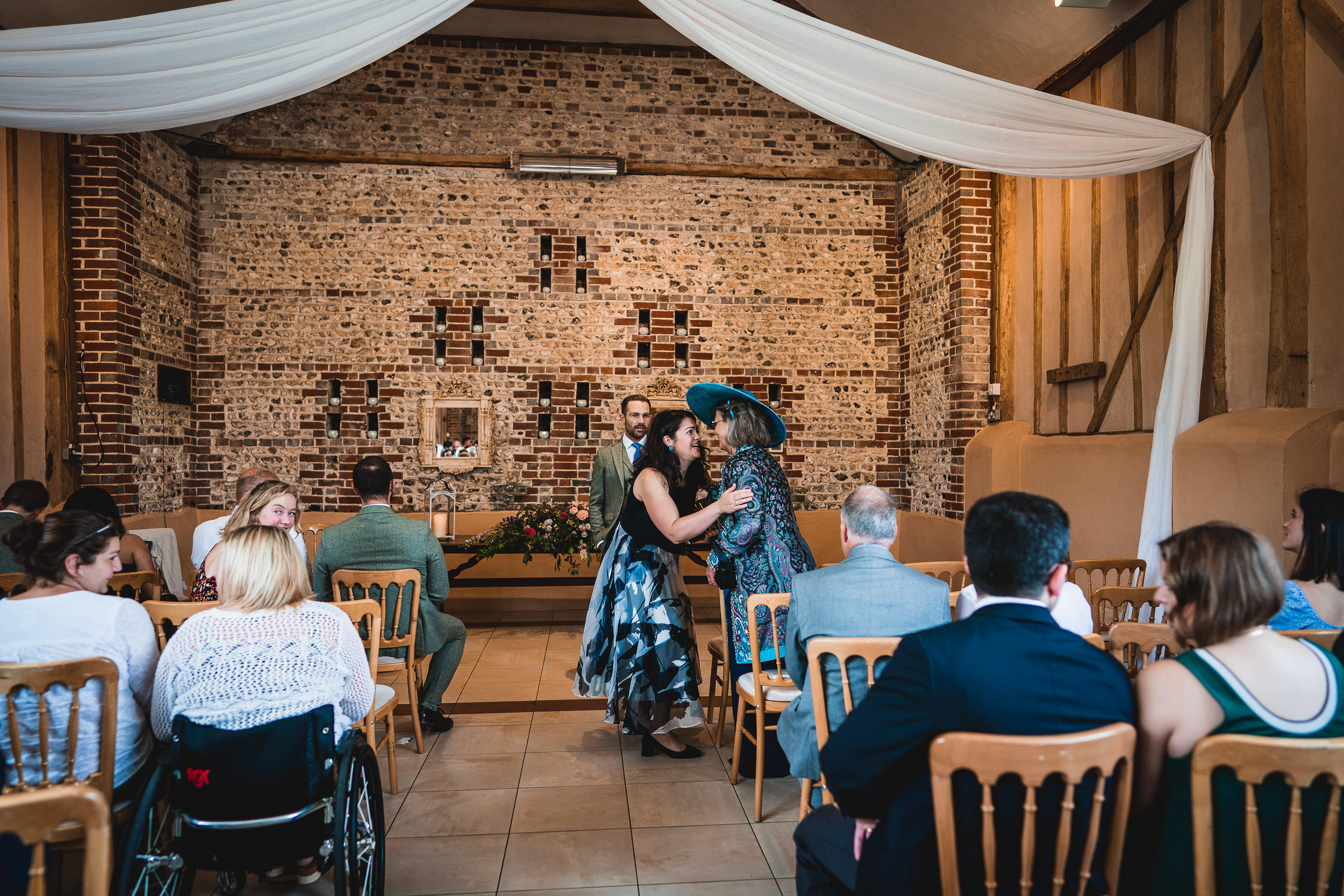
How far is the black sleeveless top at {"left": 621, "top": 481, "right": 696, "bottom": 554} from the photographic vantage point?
340cm

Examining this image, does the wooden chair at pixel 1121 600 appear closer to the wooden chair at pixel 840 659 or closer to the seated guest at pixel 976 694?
the wooden chair at pixel 840 659

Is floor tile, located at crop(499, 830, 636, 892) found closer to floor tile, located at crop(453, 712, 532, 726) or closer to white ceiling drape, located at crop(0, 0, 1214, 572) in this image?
floor tile, located at crop(453, 712, 532, 726)

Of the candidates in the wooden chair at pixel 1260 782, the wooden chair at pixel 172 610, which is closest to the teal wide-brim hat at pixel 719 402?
the wooden chair at pixel 172 610

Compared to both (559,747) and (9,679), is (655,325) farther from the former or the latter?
(9,679)

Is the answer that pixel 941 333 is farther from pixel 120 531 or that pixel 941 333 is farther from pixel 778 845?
pixel 120 531

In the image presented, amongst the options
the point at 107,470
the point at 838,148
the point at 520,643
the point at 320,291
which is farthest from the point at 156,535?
the point at 838,148

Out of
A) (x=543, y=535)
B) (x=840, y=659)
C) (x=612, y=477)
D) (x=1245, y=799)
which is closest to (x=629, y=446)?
(x=612, y=477)

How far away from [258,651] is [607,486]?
3416mm

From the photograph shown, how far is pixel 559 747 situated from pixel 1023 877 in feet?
8.59

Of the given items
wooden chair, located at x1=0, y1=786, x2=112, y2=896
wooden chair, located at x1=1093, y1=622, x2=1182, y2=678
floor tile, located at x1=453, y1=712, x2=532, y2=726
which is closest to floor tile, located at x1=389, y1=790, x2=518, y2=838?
floor tile, located at x1=453, y1=712, x2=532, y2=726

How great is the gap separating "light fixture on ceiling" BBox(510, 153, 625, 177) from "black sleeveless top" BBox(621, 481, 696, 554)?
4264 millimetres

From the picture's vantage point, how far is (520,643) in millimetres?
5684

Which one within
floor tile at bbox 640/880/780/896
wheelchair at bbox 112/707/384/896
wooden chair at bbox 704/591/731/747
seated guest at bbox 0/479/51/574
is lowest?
floor tile at bbox 640/880/780/896

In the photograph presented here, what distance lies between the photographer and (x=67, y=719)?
192 cm
